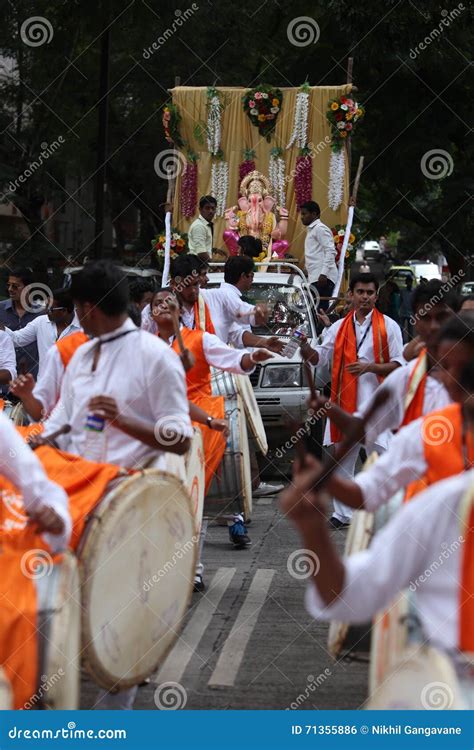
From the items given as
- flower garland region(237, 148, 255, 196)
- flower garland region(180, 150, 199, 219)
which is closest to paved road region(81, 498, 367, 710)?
flower garland region(180, 150, 199, 219)

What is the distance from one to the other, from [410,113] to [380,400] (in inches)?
824

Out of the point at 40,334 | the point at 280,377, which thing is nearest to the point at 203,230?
the point at 280,377

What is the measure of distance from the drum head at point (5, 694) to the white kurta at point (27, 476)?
636 millimetres

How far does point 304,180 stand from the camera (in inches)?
665

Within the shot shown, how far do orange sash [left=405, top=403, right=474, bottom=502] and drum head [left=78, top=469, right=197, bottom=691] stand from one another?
1.15 meters

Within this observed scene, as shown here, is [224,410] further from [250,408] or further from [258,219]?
[258,219]

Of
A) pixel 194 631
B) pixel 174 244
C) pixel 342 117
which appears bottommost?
pixel 174 244

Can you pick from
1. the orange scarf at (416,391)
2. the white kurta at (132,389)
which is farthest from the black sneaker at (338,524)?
the white kurta at (132,389)

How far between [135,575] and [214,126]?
41.3 feet

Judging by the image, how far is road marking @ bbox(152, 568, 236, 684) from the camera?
654 centimetres

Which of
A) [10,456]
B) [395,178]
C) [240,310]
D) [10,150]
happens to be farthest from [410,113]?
[10,456]

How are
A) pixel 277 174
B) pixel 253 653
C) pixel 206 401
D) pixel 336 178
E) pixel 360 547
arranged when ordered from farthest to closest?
pixel 277 174 → pixel 336 178 → pixel 206 401 → pixel 253 653 → pixel 360 547

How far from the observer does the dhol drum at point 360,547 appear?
5.26m
